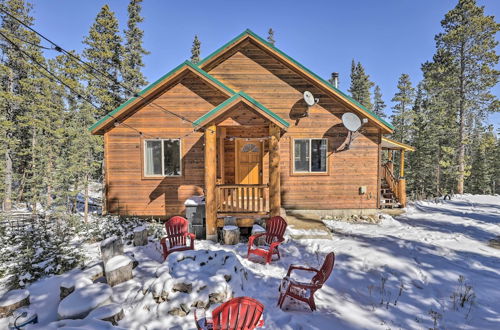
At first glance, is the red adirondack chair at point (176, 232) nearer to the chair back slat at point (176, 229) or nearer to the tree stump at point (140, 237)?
the chair back slat at point (176, 229)

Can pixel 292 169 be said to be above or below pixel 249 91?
below

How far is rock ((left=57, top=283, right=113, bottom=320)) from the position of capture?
3.15m

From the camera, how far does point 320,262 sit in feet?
17.1

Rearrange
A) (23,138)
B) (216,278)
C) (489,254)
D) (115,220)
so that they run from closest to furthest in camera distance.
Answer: (216,278), (489,254), (115,220), (23,138)

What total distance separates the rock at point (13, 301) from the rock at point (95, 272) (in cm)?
80

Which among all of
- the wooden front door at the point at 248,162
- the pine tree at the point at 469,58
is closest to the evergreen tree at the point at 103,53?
the wooden front door at the point at 248,162

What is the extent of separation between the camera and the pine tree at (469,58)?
16.7 meters

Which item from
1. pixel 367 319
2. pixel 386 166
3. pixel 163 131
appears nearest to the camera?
pixel 367 319

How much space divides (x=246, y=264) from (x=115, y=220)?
19.3ft

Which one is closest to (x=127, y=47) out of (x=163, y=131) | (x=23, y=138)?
(x=23, y=138)

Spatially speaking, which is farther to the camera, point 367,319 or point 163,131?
point 163,131

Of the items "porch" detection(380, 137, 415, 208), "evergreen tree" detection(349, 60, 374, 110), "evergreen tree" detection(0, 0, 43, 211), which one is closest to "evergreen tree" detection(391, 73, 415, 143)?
"evergreen tree" detection(349, 60, 374, 110)

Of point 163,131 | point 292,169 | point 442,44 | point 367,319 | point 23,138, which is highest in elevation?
point 442,44

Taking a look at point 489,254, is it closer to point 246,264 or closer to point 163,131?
point 246,264
